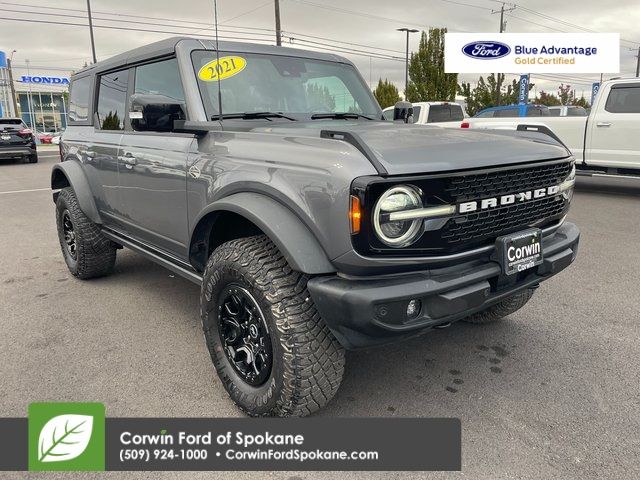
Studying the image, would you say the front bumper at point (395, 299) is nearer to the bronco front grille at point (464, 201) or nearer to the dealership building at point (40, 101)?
the bronco front grille at point (464, 201)

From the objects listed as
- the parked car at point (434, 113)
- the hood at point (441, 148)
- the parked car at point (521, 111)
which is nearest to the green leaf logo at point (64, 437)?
the hood at point (441, 148)

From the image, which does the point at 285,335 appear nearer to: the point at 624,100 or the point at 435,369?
the point at 435,369

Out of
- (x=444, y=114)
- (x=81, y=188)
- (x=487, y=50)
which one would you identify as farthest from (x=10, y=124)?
(x=487, y=50)

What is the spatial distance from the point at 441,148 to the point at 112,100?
9.67 feet

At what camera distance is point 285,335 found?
222 cm

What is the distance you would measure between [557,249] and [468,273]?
75 centimetres

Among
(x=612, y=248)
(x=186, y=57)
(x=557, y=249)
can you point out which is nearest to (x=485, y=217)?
(x=557, y=249)

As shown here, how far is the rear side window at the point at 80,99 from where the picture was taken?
4535mm

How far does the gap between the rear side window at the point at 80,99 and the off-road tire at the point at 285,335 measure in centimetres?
291

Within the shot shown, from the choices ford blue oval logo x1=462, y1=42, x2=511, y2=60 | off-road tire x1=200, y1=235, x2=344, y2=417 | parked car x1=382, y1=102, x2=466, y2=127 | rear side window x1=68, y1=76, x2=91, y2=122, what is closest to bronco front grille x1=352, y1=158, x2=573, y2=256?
off-road tire x1=200, y1=235, x2=344, y2=417

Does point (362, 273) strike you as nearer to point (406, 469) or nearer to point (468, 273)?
point (468, 273)

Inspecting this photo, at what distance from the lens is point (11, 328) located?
3.67 meters

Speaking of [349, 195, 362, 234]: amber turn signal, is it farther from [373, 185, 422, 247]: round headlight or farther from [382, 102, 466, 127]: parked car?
[382, 102, 466, 127]: parked car

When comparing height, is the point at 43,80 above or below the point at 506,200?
above
